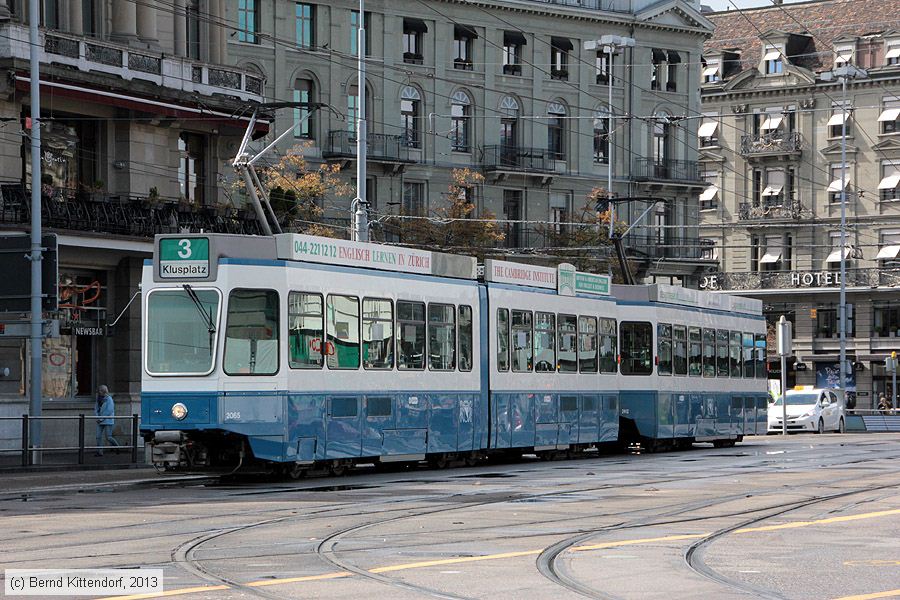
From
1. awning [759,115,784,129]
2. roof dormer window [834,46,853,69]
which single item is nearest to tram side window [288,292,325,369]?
roof dormer window [834,46,853,69]

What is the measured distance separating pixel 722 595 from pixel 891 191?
77332mm

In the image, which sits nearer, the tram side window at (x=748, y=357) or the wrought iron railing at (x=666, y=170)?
the tram side window at (x=748, y=357)

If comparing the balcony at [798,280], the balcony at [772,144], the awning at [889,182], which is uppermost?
the balcony at [772,144]

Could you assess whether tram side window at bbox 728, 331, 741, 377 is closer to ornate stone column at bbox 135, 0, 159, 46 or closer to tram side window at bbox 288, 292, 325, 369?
ornate stone column at bbox 135, 0, 159, 46

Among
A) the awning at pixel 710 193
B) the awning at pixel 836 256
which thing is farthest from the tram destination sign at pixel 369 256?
the awning at pixel 710 193

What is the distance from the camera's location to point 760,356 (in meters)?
41.8

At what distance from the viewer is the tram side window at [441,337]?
27.4 meters

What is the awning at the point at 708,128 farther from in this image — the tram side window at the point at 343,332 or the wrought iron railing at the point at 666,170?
the tram side window at the point at 343,332

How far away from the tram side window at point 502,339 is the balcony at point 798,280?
192 feet

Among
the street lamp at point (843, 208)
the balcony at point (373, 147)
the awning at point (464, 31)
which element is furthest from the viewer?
the street lamp at point (843, 208)

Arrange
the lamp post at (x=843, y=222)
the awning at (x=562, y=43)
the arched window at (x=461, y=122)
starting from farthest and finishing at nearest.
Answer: the lamp post at (x=843, y=222)
the awning at (x=562, y=43)
the arched window at (x=461, y=122)

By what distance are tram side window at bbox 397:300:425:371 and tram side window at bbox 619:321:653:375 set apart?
27.3 ft

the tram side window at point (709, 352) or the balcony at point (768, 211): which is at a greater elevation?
the balcony at point (768, 211)

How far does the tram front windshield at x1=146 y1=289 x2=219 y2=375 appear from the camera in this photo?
77.3 feet
